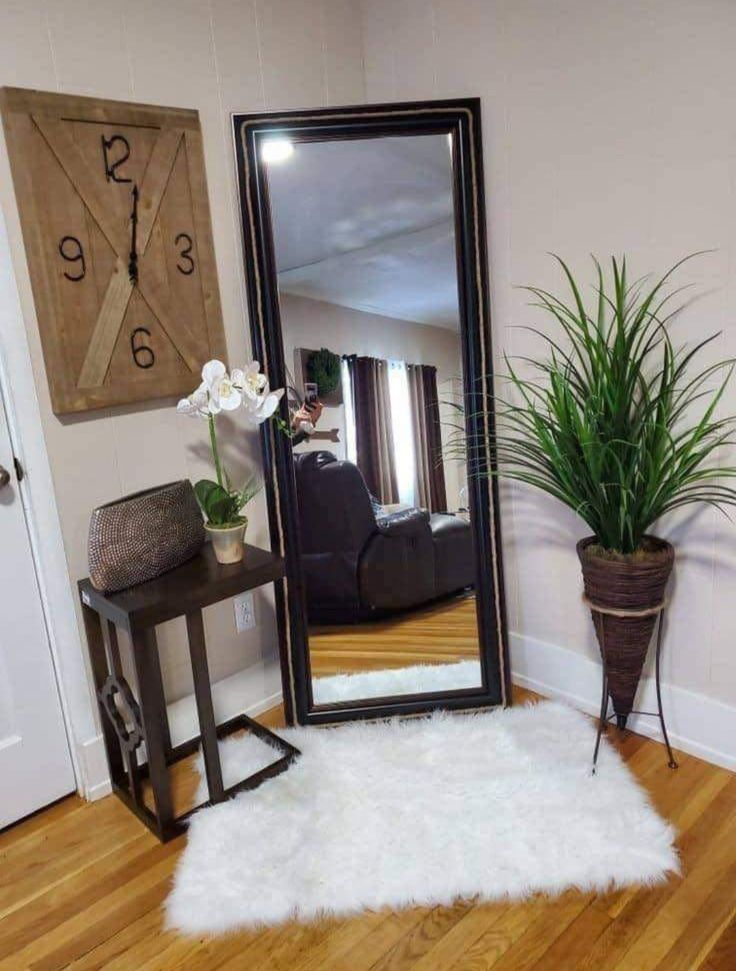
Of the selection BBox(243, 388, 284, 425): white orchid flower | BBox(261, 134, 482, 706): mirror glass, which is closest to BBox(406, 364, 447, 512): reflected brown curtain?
BBox(261, 134, 482, 706): mirror glass

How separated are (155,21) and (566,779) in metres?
2.35

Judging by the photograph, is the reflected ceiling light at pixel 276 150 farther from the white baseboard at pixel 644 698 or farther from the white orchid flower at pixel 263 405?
the white baseboard at pixel 644 698

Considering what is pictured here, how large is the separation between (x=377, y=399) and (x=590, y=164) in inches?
34.6

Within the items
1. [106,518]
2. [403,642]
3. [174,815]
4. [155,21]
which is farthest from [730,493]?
[155,21]

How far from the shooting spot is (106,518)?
1.71m

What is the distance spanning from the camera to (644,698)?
207 cm

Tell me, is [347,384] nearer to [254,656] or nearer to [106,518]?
[106,518]

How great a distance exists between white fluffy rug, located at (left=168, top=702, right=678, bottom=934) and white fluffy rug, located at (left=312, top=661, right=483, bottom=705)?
0.39 feet

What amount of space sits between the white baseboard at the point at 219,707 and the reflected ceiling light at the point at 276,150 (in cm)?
161

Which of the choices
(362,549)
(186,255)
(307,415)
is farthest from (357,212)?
(362,549)

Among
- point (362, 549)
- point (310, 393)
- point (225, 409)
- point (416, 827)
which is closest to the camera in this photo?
point (416, 827)

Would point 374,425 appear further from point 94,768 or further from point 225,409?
point 94,768

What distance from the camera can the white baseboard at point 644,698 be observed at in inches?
75.7

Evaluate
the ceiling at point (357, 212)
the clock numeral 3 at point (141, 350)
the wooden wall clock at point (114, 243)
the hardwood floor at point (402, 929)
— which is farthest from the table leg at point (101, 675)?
the ceiling at point (357, 212)
